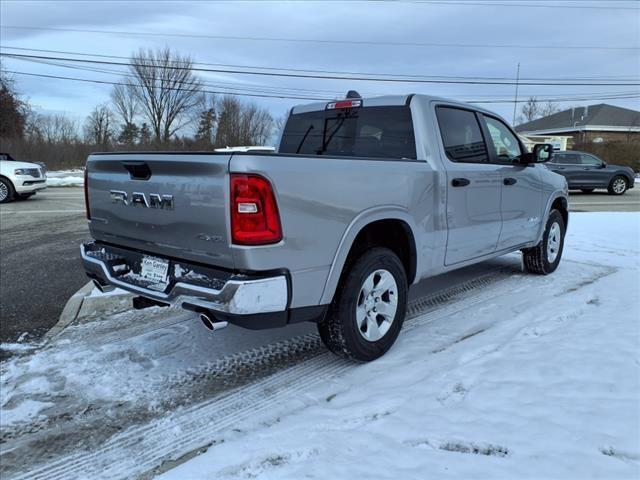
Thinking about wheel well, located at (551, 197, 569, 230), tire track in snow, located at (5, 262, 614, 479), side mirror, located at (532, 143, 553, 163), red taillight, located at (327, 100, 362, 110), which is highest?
red taillight, located at (327, 100, 362, 110)

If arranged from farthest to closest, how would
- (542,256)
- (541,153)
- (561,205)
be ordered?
(561,205), (542,256), (541,153)

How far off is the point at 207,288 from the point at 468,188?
252 centimetres

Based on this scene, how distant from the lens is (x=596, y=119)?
186ft

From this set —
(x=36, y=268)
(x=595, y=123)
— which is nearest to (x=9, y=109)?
(x=36, y=268)

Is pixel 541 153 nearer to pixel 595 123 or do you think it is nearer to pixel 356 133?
pixel 356 133

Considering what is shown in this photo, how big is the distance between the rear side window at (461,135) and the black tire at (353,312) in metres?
1.24

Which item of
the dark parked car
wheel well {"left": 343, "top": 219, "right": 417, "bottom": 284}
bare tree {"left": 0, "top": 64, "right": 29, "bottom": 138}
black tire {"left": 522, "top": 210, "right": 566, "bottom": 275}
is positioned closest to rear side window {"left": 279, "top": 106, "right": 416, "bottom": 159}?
wheel well {"left": 343, "top": 219, "right": 417, "bottom": 284}

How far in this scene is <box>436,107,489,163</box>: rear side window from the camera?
14.1 ft

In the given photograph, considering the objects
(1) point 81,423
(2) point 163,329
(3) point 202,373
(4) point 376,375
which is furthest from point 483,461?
(2) point 163,329

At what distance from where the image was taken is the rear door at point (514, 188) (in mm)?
5008

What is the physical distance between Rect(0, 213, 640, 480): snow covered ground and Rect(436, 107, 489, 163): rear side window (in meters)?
1.44

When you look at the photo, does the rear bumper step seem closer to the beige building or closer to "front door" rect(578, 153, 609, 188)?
"front door" rect(578, 153, 609, 188)

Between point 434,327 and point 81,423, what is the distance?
2762 millimetres

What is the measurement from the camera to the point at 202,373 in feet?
11.8
